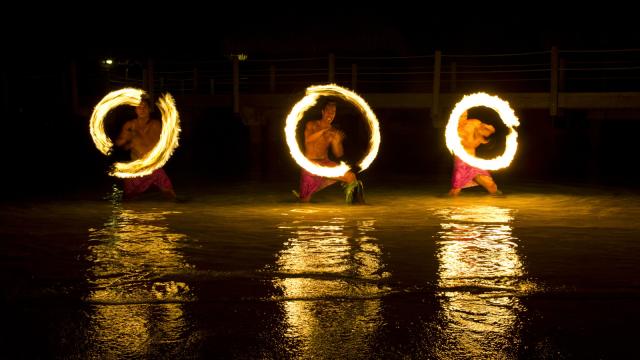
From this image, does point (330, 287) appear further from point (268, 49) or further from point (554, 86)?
point (268, 49)

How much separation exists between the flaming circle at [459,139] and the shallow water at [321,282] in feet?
5.85

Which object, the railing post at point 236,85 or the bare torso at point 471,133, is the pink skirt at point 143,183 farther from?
the railing post at point 236,85

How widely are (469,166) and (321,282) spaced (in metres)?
7.14

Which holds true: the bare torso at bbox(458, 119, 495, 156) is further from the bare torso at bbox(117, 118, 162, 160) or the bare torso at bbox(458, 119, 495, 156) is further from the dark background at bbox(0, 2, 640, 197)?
the dark background at bbox(0, 2, 640, 197)

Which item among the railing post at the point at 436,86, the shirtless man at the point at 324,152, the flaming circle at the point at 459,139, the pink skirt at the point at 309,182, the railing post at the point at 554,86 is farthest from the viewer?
the railing post at the point at 436,86

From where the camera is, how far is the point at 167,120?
13555mm

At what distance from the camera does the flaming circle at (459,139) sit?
13805 millimetres

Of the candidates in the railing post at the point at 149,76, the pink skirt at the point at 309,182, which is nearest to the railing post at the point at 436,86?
the pink skirt at the point at 309,182

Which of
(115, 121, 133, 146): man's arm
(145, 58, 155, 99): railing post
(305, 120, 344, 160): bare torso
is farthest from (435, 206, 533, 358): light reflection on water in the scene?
(145, 58, 155, 99): railing post

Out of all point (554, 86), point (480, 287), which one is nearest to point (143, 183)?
point (480, 287)

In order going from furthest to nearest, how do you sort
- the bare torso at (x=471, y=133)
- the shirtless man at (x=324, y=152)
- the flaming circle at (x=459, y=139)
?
1. the bare torso at (x=471, y=133)
2. the flaming circle at (x=459, y=139)
3. the shirtless man at (x=324, y=152)

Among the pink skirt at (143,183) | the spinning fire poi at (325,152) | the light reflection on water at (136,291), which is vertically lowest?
the light reflection on water at (136,291)

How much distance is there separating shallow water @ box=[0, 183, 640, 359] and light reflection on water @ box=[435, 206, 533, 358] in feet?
0.06

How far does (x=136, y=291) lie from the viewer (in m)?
6.89
